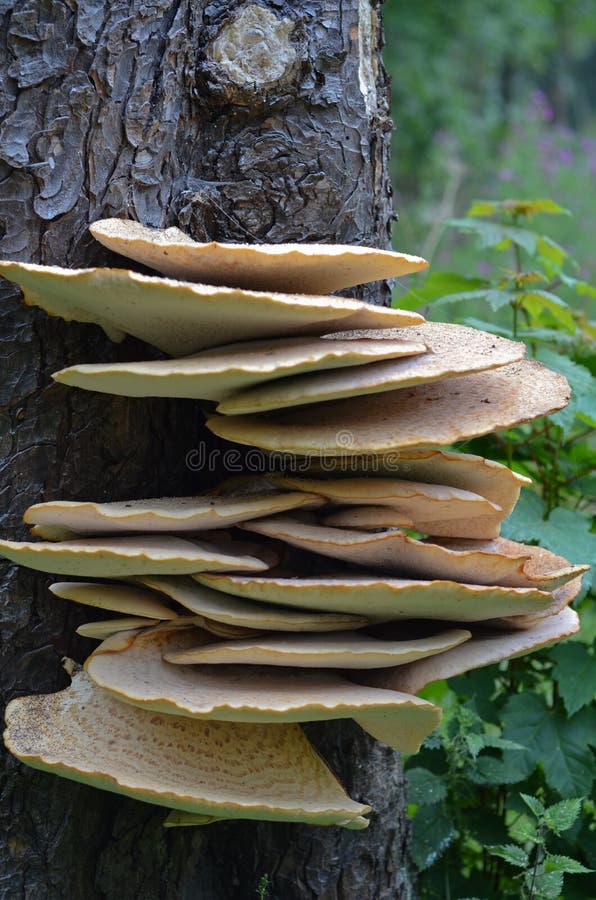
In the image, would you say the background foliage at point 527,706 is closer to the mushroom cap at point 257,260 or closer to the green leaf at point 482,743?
the green leaf at point 482,743

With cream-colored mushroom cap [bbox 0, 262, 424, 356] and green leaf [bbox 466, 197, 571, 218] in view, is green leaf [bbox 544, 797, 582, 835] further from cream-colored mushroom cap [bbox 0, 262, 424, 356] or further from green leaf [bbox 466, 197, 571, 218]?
green leaf [bbox 466, 197, 571, 218]

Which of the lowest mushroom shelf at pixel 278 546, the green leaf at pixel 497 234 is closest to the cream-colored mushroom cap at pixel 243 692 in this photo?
the lowest mushroom shelf at pixel 278 546

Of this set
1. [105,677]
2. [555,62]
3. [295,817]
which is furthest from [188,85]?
[555,62]

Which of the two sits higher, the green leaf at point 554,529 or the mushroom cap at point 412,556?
the mushroom cap at point 412,556

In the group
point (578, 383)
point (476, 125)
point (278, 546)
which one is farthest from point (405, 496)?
point (476, 125)

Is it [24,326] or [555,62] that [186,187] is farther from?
[555,62]

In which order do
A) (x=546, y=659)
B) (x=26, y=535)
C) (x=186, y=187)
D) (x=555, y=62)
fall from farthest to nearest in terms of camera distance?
1. (x=555, y=62)
2. (x=546, y=659)
3. (x=186, y=187)
4. (x=26, y=535)
